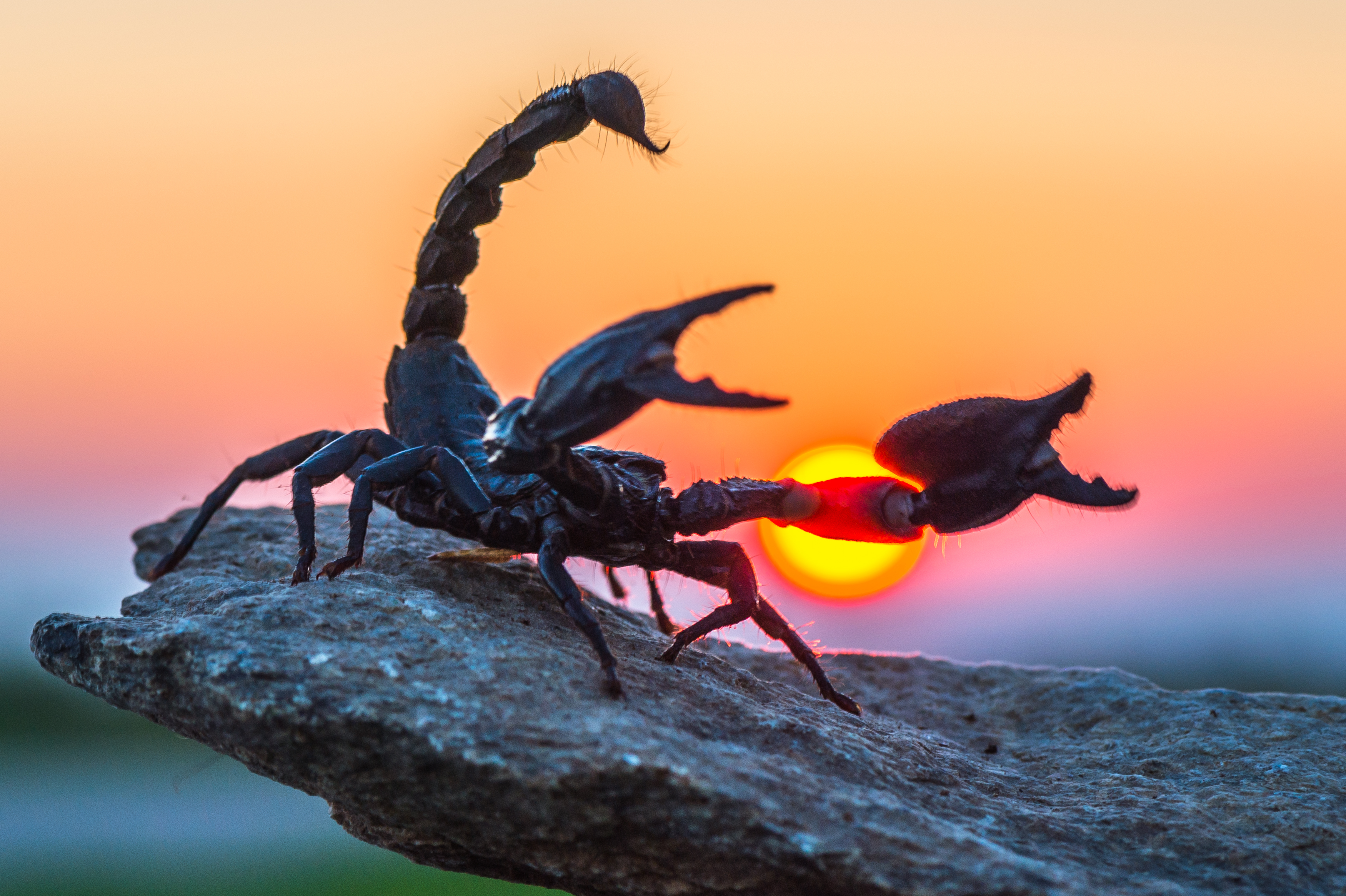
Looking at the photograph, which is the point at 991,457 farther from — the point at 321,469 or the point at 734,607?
the point at 321,469

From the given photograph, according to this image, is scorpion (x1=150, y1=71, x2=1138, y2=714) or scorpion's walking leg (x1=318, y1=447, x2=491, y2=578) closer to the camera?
scorpion (x1=150, y1=71, x2=1138, y2=714)

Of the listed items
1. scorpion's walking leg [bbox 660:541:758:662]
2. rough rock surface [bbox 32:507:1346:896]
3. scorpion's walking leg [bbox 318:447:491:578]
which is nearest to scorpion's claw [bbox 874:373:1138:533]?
scorpion's walking leg [bbox 660:541:758:662]

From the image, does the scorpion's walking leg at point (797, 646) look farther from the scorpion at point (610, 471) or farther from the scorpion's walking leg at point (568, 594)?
the scorpion's walking leg at point (568, 594)

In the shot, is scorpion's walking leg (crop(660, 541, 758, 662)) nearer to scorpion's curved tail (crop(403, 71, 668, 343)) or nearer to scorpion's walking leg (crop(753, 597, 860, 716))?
scorpion's walking leg (crop(753, 597, 860, 716))

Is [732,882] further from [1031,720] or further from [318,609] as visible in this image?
[1031,720]

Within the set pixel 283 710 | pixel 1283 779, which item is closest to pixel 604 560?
pixel 283 710

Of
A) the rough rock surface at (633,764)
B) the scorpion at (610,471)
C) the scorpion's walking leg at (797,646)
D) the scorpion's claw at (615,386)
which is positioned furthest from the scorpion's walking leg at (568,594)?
the scorpion's walking leg at (797,646)
